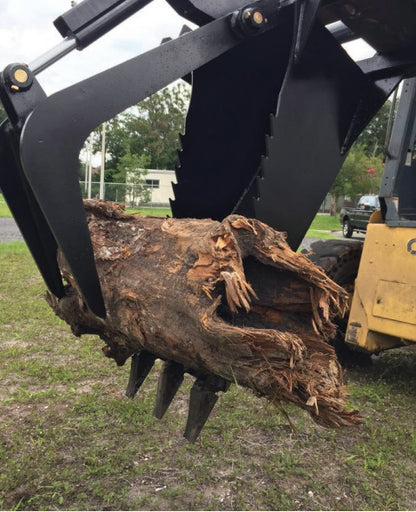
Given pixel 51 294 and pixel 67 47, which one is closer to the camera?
pixel 67 47

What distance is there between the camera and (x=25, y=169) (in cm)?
148

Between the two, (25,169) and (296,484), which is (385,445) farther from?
(25,169)

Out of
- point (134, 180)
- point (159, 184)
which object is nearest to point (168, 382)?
point (134, 180)

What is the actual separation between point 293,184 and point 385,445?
1.86 m

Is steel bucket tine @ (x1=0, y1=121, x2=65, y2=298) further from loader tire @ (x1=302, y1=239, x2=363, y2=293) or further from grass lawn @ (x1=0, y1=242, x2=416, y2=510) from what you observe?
loader tire @ (x1=302, y1=239, x2=363, y2=293)

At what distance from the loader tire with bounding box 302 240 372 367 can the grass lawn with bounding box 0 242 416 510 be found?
43 centimetres

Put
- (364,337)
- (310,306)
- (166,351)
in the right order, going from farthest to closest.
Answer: (364,337) < (166,351) < (310,306)

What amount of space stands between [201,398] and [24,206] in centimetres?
104

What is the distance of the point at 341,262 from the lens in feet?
13.6

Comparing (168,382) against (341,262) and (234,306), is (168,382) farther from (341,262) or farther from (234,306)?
→ (341,262)

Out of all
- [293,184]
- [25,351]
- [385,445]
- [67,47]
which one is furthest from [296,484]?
[25,351]

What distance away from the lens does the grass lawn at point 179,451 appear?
8.15ft

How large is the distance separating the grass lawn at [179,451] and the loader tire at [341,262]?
0.43 metres

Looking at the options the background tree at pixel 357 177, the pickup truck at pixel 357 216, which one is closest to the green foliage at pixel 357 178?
the background tree at pixel 357 177
